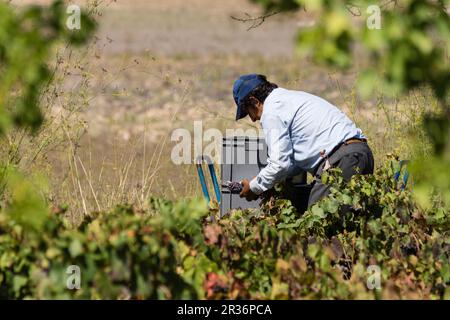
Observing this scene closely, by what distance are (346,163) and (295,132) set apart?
36cm

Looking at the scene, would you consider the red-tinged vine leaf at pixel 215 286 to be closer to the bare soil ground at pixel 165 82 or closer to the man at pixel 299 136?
the bare soil ground at pixel 165 82

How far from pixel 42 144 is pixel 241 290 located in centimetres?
269

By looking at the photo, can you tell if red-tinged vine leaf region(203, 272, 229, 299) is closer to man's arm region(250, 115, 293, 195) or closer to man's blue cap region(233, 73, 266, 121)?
man's arm region(250, 115, 293, 195)

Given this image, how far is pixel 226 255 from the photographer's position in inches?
176

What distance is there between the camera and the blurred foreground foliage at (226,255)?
12.5 ft

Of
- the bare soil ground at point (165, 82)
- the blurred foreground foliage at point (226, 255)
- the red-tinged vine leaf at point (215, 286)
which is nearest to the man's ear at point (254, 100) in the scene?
the bare soil ground at point (165, 82)

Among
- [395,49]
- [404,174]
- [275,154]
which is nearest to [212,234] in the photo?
[395,49]

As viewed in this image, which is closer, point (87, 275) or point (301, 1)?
point (301, 1)

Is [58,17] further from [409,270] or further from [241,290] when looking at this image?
[409,270]

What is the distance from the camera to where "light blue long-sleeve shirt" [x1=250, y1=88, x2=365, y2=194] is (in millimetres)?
6043

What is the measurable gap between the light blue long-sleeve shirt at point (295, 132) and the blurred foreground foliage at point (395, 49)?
107 inches

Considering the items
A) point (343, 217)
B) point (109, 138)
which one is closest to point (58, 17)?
point (343, 217)

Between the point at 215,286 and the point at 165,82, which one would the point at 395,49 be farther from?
the point at 165,82

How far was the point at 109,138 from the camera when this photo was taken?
1298 centimetres
